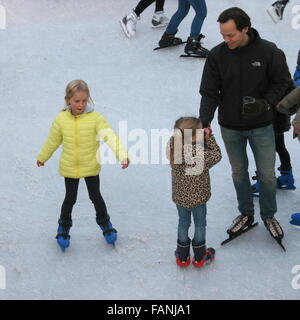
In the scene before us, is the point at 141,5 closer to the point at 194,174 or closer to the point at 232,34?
the point at 232,34

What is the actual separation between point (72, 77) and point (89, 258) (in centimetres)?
312

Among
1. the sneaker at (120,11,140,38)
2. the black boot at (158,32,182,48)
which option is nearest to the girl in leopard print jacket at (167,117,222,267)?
the black boot at (158,32,182,48)

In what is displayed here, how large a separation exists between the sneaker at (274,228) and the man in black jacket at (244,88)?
0.22 m

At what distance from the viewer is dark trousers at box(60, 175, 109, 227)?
4527 mm

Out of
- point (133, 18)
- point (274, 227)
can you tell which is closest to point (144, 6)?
point (133, 18)

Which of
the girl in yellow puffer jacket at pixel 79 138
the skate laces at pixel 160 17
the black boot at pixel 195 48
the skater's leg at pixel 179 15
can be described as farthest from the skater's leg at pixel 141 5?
the girl in yellow puffer jacket at pixel 79 138

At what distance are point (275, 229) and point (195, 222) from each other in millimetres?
675

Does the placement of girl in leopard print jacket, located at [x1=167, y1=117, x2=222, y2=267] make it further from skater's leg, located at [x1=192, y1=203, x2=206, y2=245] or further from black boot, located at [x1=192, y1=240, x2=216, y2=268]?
black boot, located at [x1=192, y1=240, x2=216, y2=268]

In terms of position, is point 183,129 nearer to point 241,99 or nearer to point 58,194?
point 241,99

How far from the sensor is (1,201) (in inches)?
207

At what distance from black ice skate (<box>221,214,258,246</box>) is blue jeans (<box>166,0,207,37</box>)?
3221mm
